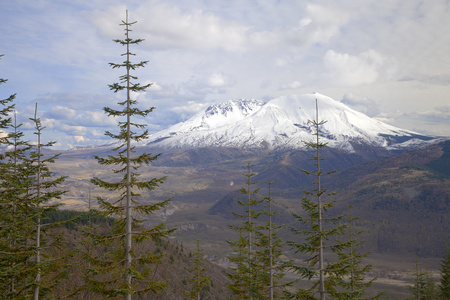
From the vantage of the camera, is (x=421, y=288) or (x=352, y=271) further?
(x=421, y=288)

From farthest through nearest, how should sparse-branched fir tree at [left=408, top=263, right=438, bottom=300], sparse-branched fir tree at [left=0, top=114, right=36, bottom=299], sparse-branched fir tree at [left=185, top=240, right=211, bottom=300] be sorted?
sparse-branched fir tree at [left=408, top=263, right=438, bottom=300] → sparse-branched fir tree at [left=185, top=240, right=211, bottom=300] → sparse-branched fir tree at [left=0, top=114, right=36, bottom=299]

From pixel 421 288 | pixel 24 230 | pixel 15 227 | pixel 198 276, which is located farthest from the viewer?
pixel 421 288

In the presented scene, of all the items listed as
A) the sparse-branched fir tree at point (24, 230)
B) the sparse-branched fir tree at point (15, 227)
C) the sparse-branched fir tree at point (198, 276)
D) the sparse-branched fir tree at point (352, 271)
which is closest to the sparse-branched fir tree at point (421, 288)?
A: the sparse-branched fir tree at point (352, 271)

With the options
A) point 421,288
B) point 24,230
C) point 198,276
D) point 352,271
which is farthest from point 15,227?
point 421,288

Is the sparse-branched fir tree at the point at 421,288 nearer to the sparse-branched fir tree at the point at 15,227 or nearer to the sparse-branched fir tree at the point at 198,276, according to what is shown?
the sparse-branched fir tree at the point at 198,276

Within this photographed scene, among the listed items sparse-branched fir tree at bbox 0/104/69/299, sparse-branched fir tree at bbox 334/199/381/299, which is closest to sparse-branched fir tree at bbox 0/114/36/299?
sparse-branched fir tree at bbox 0/104/69/299

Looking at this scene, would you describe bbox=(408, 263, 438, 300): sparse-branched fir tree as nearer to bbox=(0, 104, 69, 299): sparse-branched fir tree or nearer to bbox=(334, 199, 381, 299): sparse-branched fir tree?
bbox=(334, 199, 381, 299): sparse-branched fir tree

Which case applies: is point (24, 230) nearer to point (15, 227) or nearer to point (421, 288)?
point (15, 227)

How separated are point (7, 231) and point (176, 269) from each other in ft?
189

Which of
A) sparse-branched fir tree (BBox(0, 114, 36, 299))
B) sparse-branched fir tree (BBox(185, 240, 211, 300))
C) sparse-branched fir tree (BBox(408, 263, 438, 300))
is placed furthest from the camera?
sparse-branched fir tree (BBox(408, 263, 438, 300))

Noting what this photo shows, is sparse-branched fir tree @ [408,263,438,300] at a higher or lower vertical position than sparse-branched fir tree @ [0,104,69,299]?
lower

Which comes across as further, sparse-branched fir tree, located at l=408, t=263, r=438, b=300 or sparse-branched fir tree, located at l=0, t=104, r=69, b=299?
sparse-branched fir tree, located at l=408, t=263, r=438, b=300

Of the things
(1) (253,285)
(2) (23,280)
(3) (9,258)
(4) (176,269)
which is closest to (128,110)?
(3) (9,258)

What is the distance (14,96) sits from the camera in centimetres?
1764
